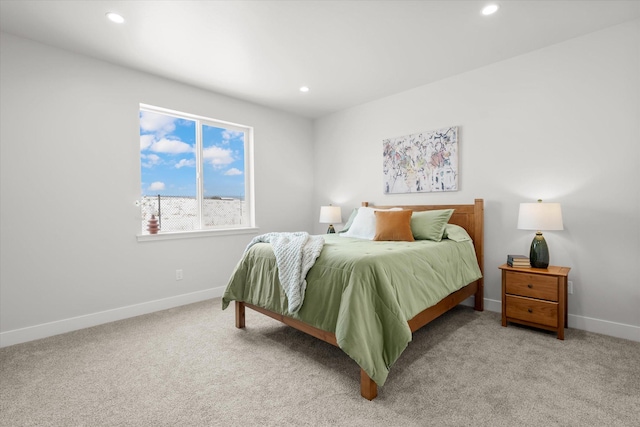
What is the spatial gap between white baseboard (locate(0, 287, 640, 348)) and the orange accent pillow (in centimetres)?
112

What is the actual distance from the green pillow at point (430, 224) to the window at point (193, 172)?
2242 mm

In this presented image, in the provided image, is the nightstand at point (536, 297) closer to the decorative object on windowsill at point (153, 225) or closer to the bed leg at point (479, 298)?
the bed leg at point (479, 298)

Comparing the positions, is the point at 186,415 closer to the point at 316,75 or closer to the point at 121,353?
the point at 121,353

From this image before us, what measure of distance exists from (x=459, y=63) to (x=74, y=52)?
3653 mm

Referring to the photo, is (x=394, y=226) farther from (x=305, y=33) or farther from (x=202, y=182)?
(x=202, y=182)

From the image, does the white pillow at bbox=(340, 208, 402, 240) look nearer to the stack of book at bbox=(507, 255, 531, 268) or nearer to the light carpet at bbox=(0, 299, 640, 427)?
the light carpet at bbox=(0, 299, 640, 427)

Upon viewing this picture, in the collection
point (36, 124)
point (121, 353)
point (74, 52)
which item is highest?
point (74, 52)

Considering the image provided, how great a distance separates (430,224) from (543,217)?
92 centimetres

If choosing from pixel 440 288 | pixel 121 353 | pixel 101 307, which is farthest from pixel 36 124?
pixel 440 288

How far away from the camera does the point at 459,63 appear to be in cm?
308

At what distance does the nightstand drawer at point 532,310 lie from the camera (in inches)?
95.8

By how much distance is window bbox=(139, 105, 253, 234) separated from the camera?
11.2 ft

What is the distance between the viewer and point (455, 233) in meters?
3.04

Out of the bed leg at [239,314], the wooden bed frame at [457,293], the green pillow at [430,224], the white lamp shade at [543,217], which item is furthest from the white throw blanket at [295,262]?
the white lamp shade at [543,217]
